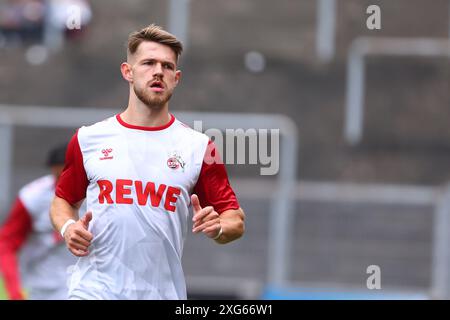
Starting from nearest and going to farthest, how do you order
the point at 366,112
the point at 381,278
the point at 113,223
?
the point at 113,223 → the point at 381,278 → the point at 366,112

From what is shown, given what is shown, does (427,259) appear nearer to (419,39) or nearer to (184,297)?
(419,39)

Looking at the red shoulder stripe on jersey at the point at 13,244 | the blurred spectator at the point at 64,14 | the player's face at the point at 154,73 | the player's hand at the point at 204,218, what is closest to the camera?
the player's hand at the point at 204,218

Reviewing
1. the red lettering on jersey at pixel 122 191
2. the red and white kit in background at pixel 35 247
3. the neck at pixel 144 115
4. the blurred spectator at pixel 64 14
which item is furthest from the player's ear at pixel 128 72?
the blurred spectator at pixel 64 14

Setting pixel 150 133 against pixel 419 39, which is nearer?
pixel 150 133

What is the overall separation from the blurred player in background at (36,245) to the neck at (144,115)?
303 cm

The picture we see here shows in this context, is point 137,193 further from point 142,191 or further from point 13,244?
point 13,244

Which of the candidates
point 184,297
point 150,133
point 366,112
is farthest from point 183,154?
point 366,112

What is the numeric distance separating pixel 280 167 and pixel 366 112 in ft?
6.35

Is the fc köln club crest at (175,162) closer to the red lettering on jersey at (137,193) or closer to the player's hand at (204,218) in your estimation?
the red lettering on jersey at (137,193)

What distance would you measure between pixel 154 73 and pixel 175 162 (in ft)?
1.60

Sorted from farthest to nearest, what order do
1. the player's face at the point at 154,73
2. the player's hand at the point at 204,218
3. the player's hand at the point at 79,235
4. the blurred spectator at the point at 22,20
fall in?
the blurred spectator at the point at 22,20
the player's face at the point at 154,73
the player's hand at the point at 79,235
the player's hand at the point at 204,218

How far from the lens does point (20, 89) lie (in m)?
15.4

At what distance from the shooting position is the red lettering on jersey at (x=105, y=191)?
5801 millimetres
